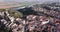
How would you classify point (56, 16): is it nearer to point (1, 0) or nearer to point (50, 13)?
point (50, 13)

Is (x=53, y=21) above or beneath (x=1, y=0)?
beneath

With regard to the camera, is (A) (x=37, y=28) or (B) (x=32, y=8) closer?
(A) (x=37, y=28)

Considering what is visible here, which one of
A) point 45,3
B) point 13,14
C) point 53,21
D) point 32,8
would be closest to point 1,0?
point 13,14

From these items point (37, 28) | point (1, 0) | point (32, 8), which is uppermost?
point (1, 0)

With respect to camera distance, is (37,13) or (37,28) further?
(37,13)

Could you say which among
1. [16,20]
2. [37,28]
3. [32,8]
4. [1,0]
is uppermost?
[1,0]

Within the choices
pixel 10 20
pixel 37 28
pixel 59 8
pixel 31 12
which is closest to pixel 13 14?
pixel 10 20

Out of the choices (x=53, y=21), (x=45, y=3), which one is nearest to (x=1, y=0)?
(x=45, y=3)

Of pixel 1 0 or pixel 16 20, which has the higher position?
pixel 1 0

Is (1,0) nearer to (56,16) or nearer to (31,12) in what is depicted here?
(31,12)
